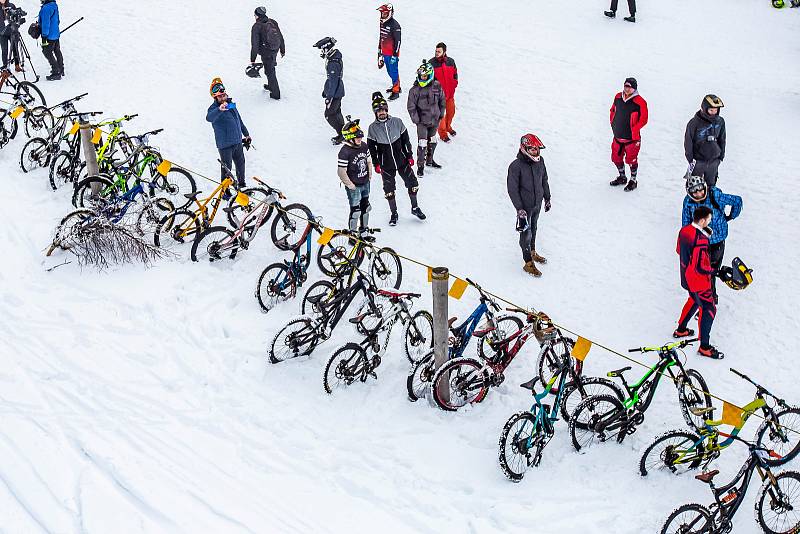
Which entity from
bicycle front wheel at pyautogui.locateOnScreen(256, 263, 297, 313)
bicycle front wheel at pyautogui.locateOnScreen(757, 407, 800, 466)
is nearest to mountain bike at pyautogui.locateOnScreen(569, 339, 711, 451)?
bicycle front wheel at pyautogui.locateOnScreen(757, 407, 800, 466)

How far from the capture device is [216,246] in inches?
390

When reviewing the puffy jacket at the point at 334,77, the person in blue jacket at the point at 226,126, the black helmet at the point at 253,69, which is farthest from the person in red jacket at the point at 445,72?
the black helmet at the point at 253,69

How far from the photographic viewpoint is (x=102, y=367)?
8.36m

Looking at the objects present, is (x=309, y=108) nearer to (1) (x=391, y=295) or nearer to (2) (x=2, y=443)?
(1) (x=391, y=295)

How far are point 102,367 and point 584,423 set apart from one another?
4.92 meters

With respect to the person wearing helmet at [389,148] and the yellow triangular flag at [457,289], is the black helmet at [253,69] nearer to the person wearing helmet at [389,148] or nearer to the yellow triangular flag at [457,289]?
the person wearing helmet at [389,148]

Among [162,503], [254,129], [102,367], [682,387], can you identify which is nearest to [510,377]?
[682,387]

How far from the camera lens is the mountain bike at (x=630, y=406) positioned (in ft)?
23.5

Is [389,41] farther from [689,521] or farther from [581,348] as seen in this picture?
[689,521]

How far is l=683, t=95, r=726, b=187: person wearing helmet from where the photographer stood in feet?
32.7

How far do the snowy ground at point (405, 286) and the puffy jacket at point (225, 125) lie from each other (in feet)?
4.28

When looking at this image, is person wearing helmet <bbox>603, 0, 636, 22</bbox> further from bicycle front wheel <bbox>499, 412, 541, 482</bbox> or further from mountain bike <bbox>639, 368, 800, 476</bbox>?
bicycle front wheel <bbox>499, 412, 541, 482</bbox>

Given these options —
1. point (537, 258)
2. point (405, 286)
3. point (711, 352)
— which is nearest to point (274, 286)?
point (405, 286)

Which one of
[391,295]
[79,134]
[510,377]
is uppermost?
[79,134]
